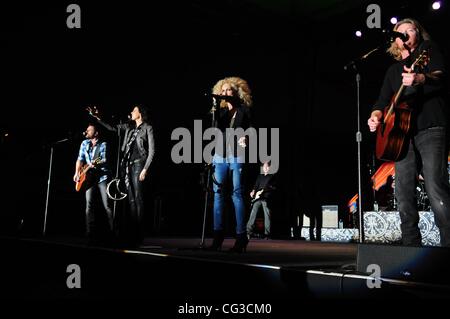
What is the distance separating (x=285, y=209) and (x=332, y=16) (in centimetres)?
Result: 439

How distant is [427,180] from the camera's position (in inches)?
98.0

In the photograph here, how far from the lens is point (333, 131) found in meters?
10.5

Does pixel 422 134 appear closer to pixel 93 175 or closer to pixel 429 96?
pixel 429 96

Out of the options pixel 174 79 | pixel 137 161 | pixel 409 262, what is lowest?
pixel 409 262

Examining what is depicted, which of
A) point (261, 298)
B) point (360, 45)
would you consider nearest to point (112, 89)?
point (360, 45)

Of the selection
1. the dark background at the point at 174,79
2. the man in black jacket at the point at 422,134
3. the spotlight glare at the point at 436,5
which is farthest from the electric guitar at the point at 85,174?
the spotlight glare at the point at 436,5

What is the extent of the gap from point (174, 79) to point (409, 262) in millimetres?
7337

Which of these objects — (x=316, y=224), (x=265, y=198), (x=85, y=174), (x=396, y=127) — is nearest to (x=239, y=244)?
(x=396, y=127)

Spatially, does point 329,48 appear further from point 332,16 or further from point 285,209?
point 285,209

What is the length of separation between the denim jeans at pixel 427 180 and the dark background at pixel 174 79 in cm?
410

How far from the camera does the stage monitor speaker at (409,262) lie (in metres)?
1.86

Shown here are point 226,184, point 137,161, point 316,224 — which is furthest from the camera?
point 316,224

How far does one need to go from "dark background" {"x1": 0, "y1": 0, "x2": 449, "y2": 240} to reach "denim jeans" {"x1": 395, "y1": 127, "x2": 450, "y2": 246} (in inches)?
162

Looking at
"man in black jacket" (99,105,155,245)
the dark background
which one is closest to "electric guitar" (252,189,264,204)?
the dark background
